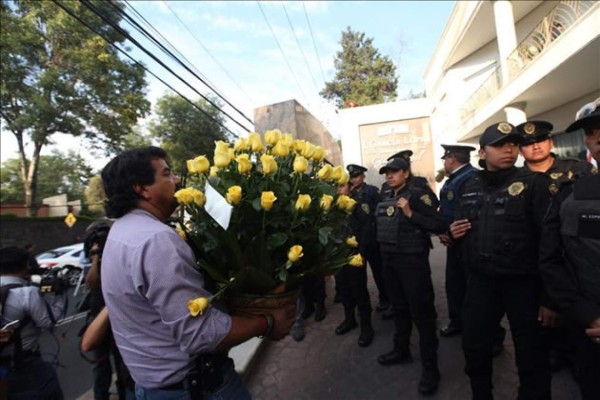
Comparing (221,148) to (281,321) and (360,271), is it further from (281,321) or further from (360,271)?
(360,271)

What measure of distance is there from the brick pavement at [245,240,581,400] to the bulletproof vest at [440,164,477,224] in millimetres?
1275

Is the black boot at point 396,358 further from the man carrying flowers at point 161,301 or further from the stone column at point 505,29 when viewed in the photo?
the stone column at point 505,29

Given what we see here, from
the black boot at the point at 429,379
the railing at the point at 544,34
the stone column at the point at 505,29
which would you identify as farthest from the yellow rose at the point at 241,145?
the stone column at the point at 505,29

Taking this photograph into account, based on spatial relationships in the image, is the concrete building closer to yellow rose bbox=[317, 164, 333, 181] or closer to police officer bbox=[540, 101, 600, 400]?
police officer bbox=[540, 101, 600, 400]

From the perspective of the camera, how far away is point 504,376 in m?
2.92

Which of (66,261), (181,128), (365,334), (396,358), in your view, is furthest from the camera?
(181,128)

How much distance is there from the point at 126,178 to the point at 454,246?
312 centimetres

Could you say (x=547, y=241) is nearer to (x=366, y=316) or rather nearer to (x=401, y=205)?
(x=401, y=205)

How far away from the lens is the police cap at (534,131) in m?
2.74

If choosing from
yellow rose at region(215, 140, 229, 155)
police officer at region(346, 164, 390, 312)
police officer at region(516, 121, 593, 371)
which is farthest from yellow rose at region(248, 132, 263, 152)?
police officer at region(346, 164, 390, 312)

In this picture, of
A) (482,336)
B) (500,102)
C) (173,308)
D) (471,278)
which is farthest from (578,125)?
(500,102)

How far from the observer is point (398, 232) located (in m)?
3.12

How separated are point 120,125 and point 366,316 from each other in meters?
19.1

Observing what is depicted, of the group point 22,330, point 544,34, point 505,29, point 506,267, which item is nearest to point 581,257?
point 506,267
